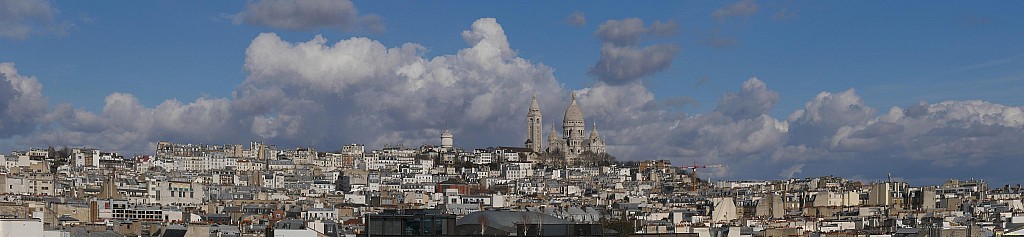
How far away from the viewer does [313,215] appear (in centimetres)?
7988

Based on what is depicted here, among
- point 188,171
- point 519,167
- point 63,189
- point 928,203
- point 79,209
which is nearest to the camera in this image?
point 79,209

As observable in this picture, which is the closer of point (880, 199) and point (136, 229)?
point (136, 229)

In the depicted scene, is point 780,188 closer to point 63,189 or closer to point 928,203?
point 928,203

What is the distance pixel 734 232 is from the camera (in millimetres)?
60312

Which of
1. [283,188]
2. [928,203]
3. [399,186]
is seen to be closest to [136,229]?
[928,203]

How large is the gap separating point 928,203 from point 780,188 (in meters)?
38.7

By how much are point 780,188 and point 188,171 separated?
50293 millimetres

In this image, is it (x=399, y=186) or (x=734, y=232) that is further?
(x=399, y=186)

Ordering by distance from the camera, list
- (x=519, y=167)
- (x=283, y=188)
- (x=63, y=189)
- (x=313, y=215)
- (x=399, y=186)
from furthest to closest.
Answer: (x=519, y=167), (x=399, y=186), (x=283, y=188), (x=63, y=189), (x=313, y=215)

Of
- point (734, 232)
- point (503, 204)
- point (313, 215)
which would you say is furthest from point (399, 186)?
point (734, 232)

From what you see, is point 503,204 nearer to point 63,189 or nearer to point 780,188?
point 63,189

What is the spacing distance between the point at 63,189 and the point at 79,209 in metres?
37.7

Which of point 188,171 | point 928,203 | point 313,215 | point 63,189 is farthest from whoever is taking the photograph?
point 188,171

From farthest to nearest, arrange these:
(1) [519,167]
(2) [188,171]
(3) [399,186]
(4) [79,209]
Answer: (1) [519,167] < (2) [188,171] < (3) [399,186] < (4) [79,209]
